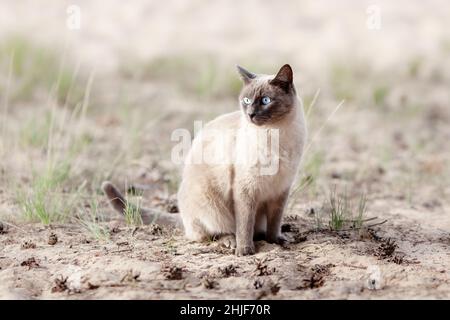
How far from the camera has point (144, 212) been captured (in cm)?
463

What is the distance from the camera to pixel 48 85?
7711mm

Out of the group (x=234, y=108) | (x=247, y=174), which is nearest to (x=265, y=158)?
(x=247, y=174)

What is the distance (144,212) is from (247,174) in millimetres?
961

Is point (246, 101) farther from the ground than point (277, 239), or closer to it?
farther from the ground

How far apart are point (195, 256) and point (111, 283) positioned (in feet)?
2.11

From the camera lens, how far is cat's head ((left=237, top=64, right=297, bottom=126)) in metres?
3.97

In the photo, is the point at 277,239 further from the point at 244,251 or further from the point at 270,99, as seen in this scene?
the point at 270,99

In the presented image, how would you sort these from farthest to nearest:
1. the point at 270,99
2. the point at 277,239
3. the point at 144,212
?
the point at 144,212
the point at 277,239
the point at 270,99

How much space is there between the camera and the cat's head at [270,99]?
397 centimetres

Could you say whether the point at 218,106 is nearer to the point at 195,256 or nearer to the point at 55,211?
the point at 55,211

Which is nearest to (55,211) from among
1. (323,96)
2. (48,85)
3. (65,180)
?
(65,180)

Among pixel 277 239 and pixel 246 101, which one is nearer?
pixel 246 101

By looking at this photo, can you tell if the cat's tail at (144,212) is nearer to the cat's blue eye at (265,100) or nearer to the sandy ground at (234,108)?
the sandy ground at (234,108)

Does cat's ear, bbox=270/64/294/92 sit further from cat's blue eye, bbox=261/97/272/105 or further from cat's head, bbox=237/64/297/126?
cat's blue eye, bbox=261/97/272/105
